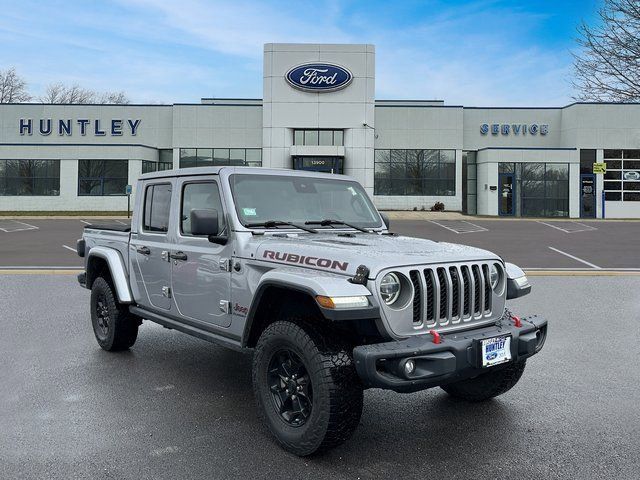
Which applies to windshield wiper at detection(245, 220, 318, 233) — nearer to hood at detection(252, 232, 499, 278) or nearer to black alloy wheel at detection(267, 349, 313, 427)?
hood at detection(252, 232, 499, 278)

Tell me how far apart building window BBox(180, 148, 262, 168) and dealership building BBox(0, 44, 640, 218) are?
100mm

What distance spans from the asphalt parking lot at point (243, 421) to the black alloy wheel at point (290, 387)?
240 millimetres

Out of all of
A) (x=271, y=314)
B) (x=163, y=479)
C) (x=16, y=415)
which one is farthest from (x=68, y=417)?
(x=271, y=314)

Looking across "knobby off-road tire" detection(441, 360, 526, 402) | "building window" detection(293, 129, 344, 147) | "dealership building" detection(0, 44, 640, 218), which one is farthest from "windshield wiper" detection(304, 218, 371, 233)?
"building window" detection(293, 129, 344, 147)

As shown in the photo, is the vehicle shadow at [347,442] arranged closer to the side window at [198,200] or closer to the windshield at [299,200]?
the side window at [198,200]

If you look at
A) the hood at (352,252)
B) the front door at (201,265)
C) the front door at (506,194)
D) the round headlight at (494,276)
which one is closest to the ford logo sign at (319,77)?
the front door at (506,194)

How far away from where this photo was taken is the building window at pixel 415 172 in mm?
40625

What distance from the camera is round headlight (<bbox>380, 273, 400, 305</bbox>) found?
3.53 m

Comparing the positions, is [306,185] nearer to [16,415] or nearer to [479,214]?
[16,415]

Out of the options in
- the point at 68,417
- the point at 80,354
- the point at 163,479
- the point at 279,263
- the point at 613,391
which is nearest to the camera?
the point at 163,479

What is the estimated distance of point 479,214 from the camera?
40906mm

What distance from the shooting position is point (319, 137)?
38.7 m

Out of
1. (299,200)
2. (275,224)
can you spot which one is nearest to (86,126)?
(299,200)

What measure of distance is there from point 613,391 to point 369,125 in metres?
34.3
